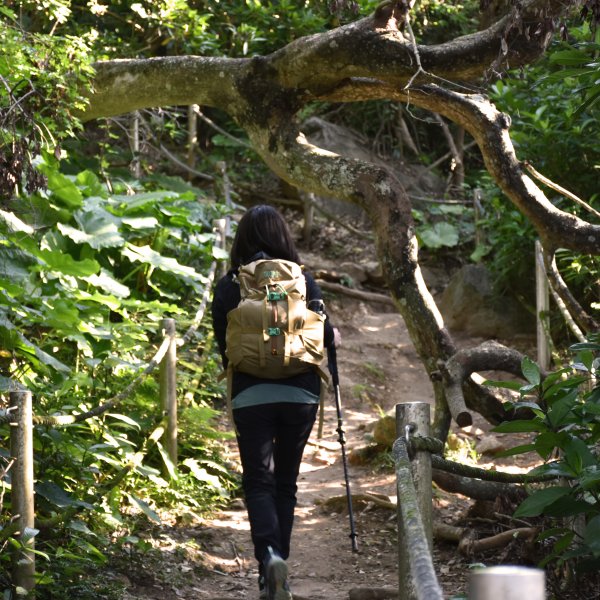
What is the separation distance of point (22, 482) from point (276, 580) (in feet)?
3.71

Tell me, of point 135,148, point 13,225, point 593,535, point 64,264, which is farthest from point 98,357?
point 135,148

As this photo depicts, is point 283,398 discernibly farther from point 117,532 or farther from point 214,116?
point 214,116

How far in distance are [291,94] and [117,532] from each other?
3.03 meters

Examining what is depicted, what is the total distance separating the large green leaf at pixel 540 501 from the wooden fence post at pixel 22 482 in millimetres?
1932

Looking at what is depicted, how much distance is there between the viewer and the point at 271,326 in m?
4.22

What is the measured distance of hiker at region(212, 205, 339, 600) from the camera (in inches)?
169

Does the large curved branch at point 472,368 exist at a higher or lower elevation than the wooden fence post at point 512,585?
higher

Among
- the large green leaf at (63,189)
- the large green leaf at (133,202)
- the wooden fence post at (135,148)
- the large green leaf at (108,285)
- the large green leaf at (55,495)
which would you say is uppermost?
the wooden fence post at (135,148)

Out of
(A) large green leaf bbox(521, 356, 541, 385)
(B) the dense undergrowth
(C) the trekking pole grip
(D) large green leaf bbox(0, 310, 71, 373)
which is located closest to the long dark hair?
(C) the trekking pole grip

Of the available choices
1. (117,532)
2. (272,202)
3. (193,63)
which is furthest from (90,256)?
(272,202)

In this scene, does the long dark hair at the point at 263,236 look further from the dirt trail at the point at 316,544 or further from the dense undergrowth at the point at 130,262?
the dirt trail at the point at 316,544

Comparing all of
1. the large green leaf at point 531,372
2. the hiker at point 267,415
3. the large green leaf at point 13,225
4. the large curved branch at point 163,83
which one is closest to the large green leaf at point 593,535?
the large green leaf at point 531,372

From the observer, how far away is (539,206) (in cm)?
543

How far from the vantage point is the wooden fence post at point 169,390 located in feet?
20.6
